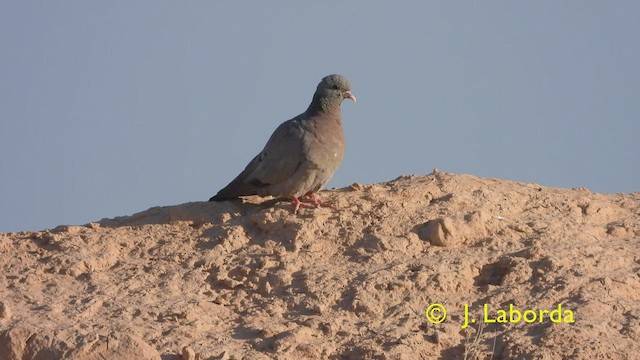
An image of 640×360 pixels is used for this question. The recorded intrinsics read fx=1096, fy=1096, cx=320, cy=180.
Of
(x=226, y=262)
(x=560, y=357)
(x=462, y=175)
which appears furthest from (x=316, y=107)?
(x=560, y=357)

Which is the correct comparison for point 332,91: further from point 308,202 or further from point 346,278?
point 346,278

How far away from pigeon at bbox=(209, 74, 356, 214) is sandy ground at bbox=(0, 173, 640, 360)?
0.73ft

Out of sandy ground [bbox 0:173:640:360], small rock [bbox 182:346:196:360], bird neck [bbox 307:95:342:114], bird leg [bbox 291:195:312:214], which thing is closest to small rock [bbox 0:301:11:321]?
sandy ground [bbox 0:173:640:360]

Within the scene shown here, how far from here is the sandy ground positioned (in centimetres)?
699

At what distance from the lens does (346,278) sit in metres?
7.74

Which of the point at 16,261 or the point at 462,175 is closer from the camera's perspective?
the point at 16,261

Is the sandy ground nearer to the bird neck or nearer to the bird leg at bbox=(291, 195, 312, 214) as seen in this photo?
the bird leg at bbox=(291, 195, 312, 214)

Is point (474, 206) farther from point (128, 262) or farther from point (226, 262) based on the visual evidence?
point (128, 262)

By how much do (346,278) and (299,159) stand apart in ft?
6.10

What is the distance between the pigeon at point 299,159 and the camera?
9.33 m

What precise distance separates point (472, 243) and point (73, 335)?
2.98m

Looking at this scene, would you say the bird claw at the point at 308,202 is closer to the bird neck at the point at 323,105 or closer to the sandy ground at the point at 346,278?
the sandy ground at the point at 346,278

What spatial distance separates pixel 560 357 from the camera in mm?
6727

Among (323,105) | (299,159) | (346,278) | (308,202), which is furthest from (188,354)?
(323,105)
